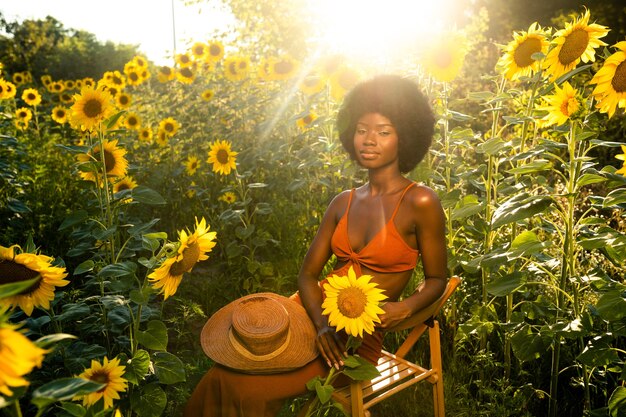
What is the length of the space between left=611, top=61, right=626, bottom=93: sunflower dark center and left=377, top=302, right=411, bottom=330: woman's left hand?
0.92 m

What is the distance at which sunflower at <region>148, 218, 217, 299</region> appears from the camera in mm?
1585

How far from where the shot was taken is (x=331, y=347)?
5.74 feet

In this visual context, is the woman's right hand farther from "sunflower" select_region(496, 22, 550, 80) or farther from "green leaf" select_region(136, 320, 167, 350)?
"sunflower" select_region(496, 22, 550, 80)

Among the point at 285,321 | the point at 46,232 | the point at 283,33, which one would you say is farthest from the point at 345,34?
the point at 283,33

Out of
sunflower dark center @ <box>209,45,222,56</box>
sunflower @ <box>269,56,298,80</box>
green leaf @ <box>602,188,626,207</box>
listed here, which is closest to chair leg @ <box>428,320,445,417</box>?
green leaf @ <box>602,188,626,207</box>

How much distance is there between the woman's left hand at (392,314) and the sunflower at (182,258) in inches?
22.5

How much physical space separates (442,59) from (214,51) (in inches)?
135

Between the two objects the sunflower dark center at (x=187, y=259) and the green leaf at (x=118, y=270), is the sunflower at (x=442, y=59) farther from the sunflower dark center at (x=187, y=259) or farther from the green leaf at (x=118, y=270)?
the green leaf at (x=118, y=270)

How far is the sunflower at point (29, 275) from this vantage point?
143cm

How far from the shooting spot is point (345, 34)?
5402 millimetres

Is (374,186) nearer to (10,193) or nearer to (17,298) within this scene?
(17,298)

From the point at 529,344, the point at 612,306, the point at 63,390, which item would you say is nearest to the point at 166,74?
the point at 529,344

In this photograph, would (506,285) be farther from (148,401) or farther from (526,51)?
(148,401)

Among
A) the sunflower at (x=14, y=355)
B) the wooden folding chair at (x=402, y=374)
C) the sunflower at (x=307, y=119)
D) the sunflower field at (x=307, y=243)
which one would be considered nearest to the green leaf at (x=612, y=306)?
the sunflower field at (x=307, y=243)
